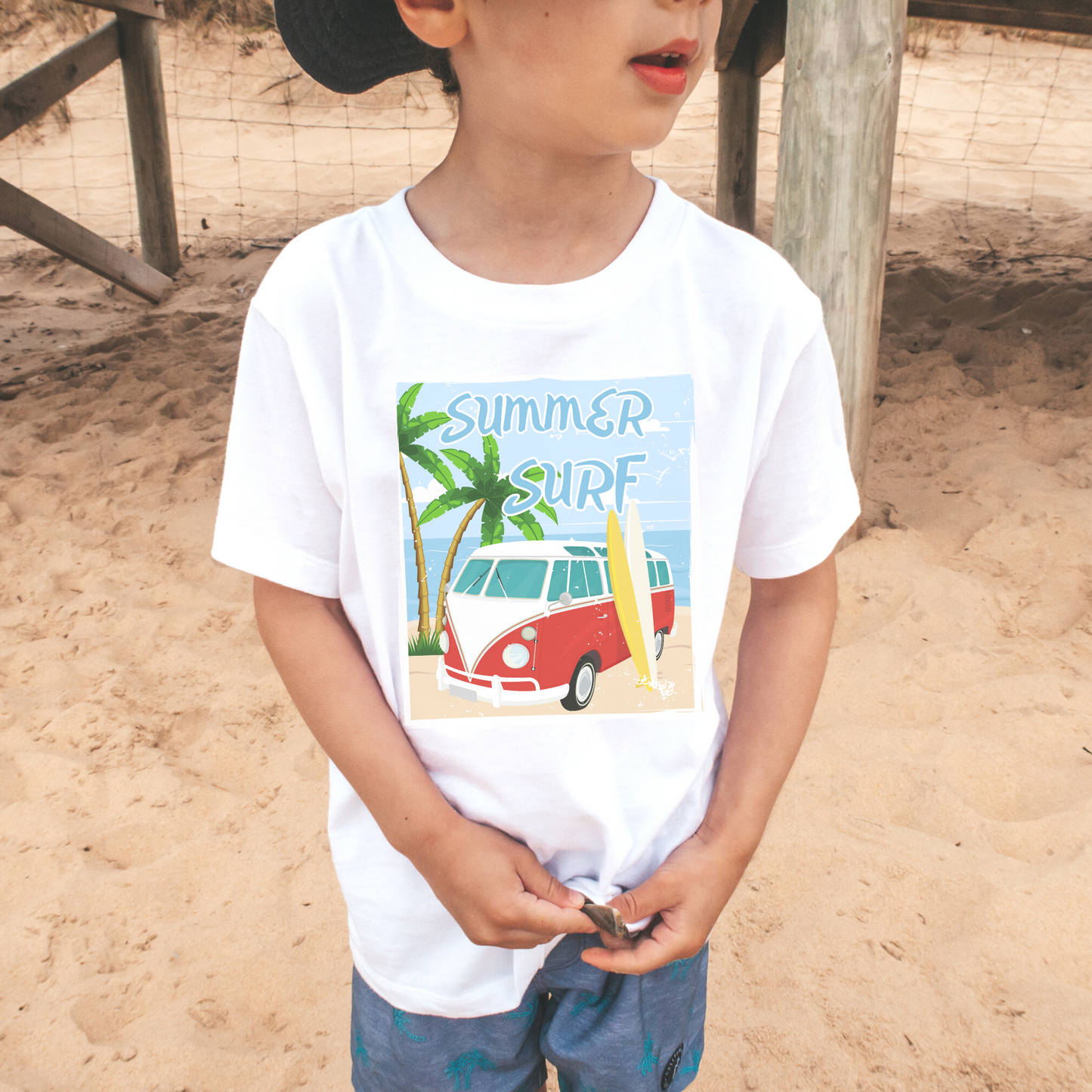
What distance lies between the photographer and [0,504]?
3211mm

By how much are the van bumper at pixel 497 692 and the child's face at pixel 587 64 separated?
46 cm

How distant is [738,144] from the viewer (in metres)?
5.60

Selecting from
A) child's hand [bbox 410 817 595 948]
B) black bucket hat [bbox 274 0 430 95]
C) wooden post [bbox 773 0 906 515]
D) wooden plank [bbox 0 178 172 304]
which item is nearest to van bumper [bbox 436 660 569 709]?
child's hand [bbox 410 817 595 948]

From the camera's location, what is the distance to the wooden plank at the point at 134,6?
5.36 m

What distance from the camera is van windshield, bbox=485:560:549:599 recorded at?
826mm

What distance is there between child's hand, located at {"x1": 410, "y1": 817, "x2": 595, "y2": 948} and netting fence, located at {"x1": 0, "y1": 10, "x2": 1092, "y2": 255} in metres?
6.81

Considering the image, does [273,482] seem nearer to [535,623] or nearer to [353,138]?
[535,623]

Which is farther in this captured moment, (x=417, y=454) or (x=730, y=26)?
(x=730, y=26)

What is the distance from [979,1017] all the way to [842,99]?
2.06 m

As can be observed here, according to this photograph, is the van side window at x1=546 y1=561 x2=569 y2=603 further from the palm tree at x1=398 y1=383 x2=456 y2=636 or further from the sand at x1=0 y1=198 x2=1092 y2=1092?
the sand at x1=0 y1=198 x2=1092 y2=1092

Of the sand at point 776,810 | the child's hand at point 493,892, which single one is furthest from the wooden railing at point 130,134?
the child's hand at point 493,892

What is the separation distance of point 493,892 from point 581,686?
0.64ft

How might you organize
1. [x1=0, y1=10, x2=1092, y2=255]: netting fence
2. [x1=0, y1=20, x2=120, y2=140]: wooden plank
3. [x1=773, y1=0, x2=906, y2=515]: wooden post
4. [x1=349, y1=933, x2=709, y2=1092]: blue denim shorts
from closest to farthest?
[x1=349, y1=933, x2=709, y2=1092]: blue denim shorts
[x1=773, y1=0, x2=906, y2=515]: wooden post
[x1=0, y1=20, x2=120, y2=140]: wooden plank
[x1=0, y1=10, x2=1092, y2=255]: netting fence

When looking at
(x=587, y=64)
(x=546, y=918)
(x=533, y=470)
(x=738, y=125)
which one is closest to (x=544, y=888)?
(x=546, y=918)
